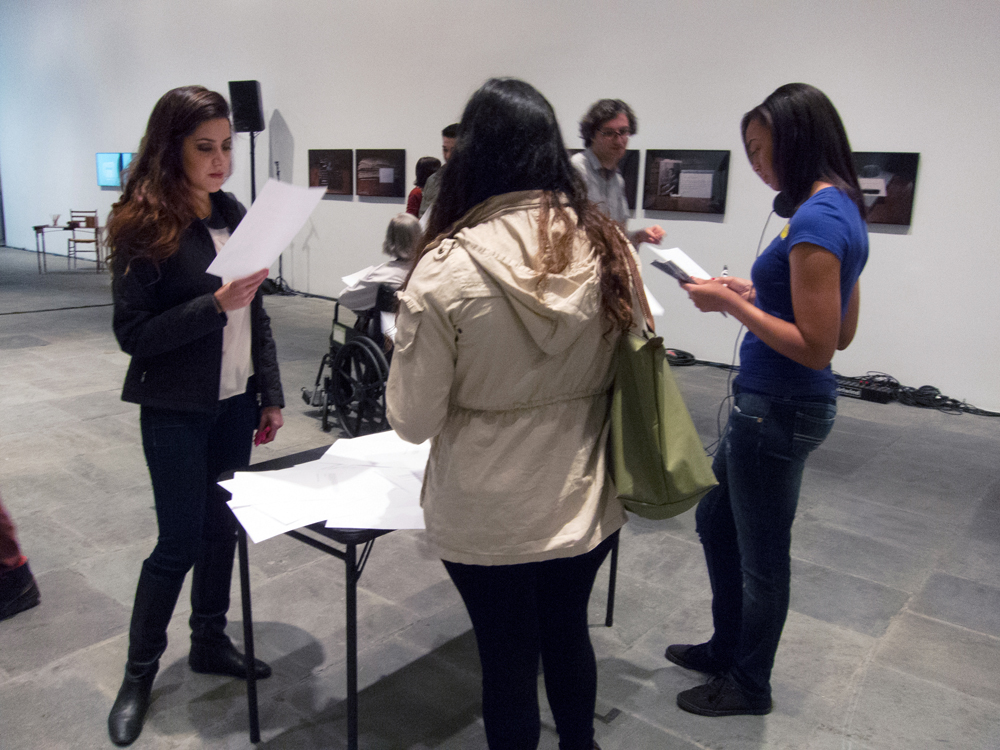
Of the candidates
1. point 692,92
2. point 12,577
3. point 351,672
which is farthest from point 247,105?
point 351,672

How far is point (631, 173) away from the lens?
20.6ft

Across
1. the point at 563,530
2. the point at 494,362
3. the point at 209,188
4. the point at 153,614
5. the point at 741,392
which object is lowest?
the point at 153,614

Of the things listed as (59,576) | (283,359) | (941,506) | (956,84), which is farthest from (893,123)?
(59,576)

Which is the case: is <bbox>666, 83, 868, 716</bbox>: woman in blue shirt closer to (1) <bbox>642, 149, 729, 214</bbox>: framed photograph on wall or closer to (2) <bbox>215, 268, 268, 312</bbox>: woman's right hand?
(2) <bbox>215, 268, 268, 312</bbox>: woman's right hand

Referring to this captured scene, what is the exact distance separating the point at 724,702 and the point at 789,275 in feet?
3.63

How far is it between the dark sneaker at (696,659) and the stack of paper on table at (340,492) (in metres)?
1.00

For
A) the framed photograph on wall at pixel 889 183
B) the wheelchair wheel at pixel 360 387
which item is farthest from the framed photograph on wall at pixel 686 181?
the wheelchair wheel at pixel 360 387

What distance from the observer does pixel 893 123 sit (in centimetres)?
516

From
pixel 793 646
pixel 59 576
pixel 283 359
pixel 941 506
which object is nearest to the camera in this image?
A: pixel 793 646

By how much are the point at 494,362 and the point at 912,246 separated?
4.96 m

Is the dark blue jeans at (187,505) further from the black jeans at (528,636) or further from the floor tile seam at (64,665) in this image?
the black jeans at (528,636)

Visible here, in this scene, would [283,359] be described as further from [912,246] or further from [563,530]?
[563,530]

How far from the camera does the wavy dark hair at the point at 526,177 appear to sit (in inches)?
45.1

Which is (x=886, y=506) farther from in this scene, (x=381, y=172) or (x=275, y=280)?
(x=275, y=280)
